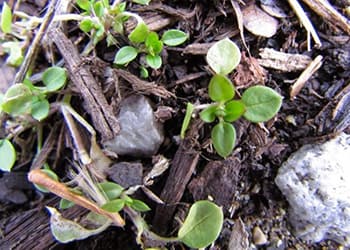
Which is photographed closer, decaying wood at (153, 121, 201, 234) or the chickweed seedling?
the chickweed seedling

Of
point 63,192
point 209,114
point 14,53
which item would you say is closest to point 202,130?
point 209,114

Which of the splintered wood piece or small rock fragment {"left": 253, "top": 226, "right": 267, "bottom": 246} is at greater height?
the splintered wood piece

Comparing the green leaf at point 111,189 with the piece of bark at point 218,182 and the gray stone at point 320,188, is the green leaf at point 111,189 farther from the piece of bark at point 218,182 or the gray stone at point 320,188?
the gray stone at point 320,188

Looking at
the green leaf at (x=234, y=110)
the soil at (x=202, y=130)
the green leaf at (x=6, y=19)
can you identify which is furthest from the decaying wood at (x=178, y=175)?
the green leaf at (x=6, y=19)

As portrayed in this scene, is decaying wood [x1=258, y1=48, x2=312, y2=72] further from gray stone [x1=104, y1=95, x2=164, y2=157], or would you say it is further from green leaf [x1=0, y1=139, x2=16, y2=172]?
green leaf [x1=0, y1=139, x2=16, y2=172]

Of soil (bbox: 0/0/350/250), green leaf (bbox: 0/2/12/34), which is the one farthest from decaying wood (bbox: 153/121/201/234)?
green leaf (bbox: 0/2/12/34)

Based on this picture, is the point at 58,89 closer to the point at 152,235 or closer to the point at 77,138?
the point at 77,138
